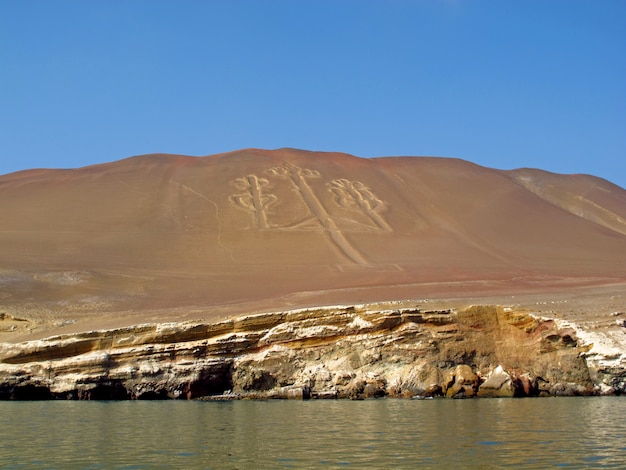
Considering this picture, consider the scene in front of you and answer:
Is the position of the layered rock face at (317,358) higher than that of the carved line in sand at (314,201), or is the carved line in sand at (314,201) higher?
the carved line in sand at (314,201)

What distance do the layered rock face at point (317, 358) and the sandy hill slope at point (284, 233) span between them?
6.81 metres

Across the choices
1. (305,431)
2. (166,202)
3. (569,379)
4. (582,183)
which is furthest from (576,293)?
(582,183)

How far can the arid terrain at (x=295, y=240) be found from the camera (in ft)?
126

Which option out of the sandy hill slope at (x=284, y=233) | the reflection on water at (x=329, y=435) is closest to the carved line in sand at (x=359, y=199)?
the sandy hill slope at (x=284, y=233)

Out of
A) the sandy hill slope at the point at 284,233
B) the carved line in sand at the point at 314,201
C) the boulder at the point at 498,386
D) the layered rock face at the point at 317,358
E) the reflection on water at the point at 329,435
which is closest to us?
the reflection on water at the point at 329,435

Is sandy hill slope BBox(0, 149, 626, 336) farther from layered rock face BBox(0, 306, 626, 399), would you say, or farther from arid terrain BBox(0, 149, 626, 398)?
layered rock face BBox(0, 306, 626, 399)

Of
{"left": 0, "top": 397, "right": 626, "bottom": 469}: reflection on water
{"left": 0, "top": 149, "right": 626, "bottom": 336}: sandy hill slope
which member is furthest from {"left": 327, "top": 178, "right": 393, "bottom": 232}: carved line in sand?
{"left": 0, "top": 397, "right": 626, "bottom": 469}: reflection on water

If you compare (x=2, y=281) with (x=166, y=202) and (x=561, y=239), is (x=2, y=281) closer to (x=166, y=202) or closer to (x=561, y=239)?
(x=166, y=202)

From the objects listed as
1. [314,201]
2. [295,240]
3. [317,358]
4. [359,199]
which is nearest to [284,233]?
[295,240]

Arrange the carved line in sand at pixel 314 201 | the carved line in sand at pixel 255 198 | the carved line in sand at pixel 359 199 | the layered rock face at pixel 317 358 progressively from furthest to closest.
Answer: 1. the carved line in sand at pixel 359 199
2. the carved line in sand at pixel 255 198
3. the carved line in sand at pixel 314 201
4. the layered rock face at pixel 317 358

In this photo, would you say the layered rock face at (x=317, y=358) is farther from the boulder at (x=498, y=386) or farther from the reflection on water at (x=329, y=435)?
the reflection on water at (x=329, y=435)

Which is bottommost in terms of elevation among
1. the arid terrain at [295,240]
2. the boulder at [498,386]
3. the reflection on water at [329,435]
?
the reflection on water at [329,435]

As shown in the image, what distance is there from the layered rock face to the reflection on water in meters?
2.25

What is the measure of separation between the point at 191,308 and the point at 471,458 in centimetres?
2695
